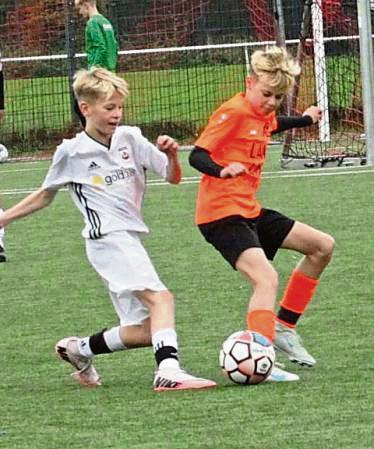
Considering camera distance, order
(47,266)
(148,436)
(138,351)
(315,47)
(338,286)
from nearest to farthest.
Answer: (148,436), (138,351), (338,286), (47,266), (315,47)

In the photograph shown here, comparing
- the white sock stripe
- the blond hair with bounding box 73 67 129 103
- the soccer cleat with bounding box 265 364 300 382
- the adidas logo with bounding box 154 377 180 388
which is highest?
the blond hair with bounding box 73 67 129 103

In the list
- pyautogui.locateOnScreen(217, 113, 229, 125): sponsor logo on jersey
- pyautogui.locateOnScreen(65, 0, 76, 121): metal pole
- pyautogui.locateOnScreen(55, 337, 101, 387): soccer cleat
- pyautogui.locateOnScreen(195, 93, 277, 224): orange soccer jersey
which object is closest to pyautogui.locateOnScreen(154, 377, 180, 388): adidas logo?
pyautogui.locateOnScreen(55, 337, 101, 387): soccer cleat

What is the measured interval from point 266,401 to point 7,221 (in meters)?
1.38

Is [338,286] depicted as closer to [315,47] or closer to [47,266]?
[47,266]

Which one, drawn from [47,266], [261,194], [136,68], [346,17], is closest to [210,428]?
[47,266]

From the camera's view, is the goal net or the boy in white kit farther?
the goal net

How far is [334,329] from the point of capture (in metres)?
7.29

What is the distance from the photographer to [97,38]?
14.1 meters

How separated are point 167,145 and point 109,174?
0.34 meters

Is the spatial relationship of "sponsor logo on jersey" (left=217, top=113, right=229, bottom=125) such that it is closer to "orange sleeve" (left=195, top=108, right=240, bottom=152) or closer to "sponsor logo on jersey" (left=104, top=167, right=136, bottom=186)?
"orange sleeve" (left=195, top=108, right=240, bottom=152)

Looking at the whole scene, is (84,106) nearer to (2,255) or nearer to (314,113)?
(314,113)

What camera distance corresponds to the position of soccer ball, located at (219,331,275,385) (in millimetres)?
6078

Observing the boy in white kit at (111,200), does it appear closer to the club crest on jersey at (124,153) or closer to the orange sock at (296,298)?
the club crest on jersey at (124,153)

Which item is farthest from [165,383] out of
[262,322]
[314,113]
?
[314,113]
